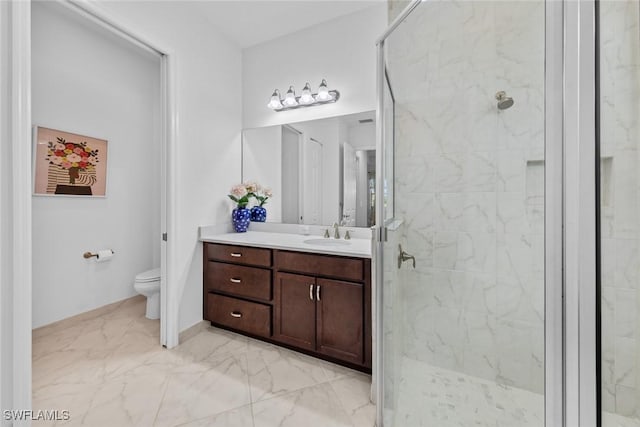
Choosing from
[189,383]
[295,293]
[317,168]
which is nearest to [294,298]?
[295,293]

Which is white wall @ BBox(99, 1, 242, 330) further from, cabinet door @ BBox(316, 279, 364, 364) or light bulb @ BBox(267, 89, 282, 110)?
cabinet door @ BBox(316, 279, 364, 364)

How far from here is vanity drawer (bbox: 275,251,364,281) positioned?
173 centimetres

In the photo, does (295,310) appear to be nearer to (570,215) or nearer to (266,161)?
(266,161)

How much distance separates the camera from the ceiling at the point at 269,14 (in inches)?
84.7

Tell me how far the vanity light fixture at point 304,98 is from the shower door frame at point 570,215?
1.82 m

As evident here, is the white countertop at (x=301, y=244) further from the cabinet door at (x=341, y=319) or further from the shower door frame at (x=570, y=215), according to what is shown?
the shower door frame at (x=570, y=215)

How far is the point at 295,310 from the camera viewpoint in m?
1.93

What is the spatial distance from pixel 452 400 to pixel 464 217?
0.80 metres

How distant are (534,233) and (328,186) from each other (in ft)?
5.64

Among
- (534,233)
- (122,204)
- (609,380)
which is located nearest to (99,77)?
(122,204)

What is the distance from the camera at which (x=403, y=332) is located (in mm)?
1434
